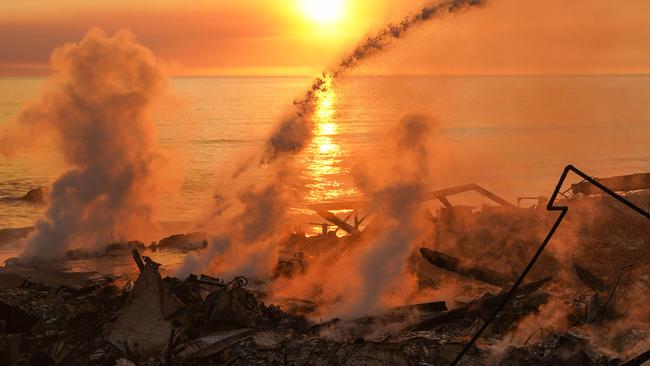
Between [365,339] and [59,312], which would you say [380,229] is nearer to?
[365,339]

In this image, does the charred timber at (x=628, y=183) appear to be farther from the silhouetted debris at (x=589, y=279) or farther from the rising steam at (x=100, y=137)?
the rising steam at (x=100, y=137)

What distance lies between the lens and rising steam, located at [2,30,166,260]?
120 ft

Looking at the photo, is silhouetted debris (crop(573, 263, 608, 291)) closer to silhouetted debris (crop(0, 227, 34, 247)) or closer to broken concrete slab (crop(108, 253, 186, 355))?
broken concrete slab (crop(108, 253, 186, 355))

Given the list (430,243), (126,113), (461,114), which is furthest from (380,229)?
(461,114)

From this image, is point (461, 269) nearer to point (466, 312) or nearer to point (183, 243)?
point (466, 312)

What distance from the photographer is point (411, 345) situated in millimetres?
16312

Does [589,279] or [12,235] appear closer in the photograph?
[589,279]

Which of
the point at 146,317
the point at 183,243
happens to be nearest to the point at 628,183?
the point at 183,243

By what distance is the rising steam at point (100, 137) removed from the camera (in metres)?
36.6

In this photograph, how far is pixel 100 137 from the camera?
40.1 m

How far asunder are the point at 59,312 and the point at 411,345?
8750 mm

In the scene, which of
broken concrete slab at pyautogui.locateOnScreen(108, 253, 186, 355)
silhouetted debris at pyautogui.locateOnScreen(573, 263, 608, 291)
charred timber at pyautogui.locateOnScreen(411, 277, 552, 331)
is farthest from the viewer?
silhouetted debris at pyautogui.locateOnScreen(573, 263, 608, 291)

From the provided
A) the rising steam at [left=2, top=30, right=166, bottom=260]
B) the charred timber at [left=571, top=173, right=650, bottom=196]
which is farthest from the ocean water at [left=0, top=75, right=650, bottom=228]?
the charred timber at [left=571, top=173, right=650, bottom=196]

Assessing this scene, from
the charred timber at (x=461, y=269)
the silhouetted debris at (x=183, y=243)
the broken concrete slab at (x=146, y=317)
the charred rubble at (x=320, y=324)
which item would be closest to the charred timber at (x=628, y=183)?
the charred rubble at (x=320, y=324)
